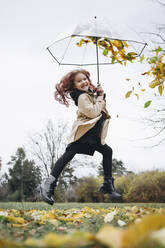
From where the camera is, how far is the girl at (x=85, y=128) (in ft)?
8.47

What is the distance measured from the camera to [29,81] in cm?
1374

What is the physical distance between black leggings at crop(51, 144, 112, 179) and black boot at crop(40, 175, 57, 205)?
75mm

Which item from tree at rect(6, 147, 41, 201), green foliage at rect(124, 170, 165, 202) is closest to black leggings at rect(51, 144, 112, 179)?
green foliage at rect(124, 170, 165, 202)

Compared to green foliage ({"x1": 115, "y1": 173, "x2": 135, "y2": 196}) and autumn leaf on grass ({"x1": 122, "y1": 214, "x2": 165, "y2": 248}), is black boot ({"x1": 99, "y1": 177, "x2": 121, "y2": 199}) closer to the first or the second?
autumn leaf on grass ({"x1": 122, "y1": 214, "x2": 165, "y2": 248})

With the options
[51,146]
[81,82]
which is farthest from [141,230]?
[51,146]

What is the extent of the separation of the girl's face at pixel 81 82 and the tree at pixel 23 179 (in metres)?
16.0

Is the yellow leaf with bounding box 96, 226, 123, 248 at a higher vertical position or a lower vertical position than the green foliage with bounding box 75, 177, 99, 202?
higher

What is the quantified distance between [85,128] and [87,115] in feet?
0.53

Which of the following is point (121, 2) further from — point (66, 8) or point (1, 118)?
point (1, 118)

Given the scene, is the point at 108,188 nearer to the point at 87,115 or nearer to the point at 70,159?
the point at 70,159

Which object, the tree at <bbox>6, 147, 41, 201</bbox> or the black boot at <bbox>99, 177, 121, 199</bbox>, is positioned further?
the tree at <bbox>6, 147, 41, 201</bbox>

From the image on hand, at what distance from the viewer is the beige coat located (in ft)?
8.47

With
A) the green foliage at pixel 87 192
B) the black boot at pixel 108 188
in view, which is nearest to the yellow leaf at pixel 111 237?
the black boot at pixel 108 188

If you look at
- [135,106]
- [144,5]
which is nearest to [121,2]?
[144,5]
